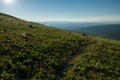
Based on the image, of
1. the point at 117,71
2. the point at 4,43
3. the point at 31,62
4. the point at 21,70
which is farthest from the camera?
the point at 4,43

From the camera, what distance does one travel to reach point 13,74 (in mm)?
19766

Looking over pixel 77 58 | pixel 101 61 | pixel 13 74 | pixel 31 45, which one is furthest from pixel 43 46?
pixel 13 74

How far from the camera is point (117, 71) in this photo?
26391 millimetres

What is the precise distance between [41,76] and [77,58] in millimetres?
10071

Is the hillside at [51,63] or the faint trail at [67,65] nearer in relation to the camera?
the hillside at [51,63]

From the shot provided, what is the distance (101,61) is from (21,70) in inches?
560

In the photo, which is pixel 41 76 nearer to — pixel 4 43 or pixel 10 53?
pixel 10 53

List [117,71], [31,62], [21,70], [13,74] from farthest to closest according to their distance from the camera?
[117,71], [31,62], [21,70], [13,74]

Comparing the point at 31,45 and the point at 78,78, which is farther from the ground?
the point at 31,45

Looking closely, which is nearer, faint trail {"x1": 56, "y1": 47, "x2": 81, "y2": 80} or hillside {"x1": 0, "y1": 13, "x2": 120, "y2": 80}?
hillside {"x1": 0, "y1": 13, "x2": 120, "y2": 80}

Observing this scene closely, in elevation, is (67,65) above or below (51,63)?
below

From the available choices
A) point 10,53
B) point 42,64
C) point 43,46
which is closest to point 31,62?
point 42,64

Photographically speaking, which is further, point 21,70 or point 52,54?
point 52,54

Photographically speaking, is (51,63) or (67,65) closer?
(51,63)
